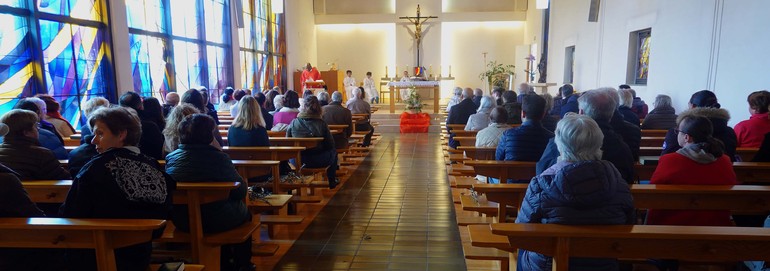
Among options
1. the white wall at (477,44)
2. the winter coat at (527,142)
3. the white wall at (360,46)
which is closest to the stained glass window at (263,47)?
the white wall at (360,46)

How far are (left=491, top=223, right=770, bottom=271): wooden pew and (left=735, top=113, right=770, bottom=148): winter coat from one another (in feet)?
7.51

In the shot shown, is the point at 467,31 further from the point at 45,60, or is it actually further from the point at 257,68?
the point at 45,60

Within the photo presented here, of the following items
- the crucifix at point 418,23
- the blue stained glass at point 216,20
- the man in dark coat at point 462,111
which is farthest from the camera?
the crucifix at point 418,23

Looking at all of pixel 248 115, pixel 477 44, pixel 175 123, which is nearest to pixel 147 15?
pixel 248 115

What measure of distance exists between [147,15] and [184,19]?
1155mm

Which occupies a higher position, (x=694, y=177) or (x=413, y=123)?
(x=694, y=177)

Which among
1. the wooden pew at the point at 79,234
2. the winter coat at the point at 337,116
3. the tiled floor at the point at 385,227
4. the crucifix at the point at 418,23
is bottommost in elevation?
the tiled floor at the point at 385,227

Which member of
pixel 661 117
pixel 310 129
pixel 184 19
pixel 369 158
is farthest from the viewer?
pixel 184 19

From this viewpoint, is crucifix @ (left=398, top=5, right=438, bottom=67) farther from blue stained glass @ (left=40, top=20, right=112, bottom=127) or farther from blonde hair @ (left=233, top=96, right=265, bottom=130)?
blonde hair @ (left=233, top=96, right=265, bottom=130)

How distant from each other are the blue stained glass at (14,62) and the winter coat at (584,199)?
16.3 ft

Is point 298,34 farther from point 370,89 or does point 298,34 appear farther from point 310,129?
point 310,129

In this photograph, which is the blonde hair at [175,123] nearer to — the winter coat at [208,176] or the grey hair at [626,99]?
the winter coat at [208,176]

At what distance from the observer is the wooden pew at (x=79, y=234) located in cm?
163

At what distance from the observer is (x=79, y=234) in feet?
5.55
